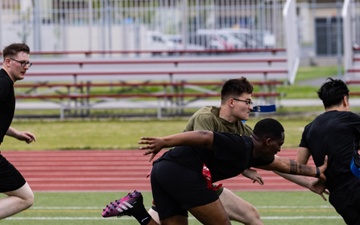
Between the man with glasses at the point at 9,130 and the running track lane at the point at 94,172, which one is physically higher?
the man with glasses at the point at 9,130

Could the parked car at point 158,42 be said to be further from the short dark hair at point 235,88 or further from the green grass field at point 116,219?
the short dark hair at point 235,88

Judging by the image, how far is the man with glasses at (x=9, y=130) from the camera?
8.61 metres

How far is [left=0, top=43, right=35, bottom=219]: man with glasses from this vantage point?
8609 mm

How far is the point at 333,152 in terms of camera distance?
7.74 meters

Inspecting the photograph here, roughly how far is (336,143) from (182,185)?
135cm

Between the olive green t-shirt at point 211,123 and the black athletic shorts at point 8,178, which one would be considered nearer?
the olive green t-shirt at point 211,123

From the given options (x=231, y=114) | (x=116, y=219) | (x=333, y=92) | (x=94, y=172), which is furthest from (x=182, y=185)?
(x=94, y=172)

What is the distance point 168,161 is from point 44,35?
18095 mm

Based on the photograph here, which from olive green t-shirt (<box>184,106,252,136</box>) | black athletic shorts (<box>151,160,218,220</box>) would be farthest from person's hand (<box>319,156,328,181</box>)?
black athletic shorts (<box>151,160,218,220</box>)

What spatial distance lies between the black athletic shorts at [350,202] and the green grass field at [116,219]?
285 cm

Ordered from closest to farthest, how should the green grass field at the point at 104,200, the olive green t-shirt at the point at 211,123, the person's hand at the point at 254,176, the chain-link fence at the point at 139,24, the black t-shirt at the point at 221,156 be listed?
the black t-shirt at the point at 221,156 → the person's hand at the point at 254,176 → the olive green t-shirt at the point at 211,123 → the green grass field at the point at 104,200 → the chain-link fence at the point at 139,24

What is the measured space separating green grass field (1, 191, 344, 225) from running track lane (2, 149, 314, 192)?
0.62m

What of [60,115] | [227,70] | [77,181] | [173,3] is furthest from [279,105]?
[77,181]

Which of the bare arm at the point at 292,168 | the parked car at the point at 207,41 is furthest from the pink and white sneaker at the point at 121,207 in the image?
the parked car at the point at 207,41
